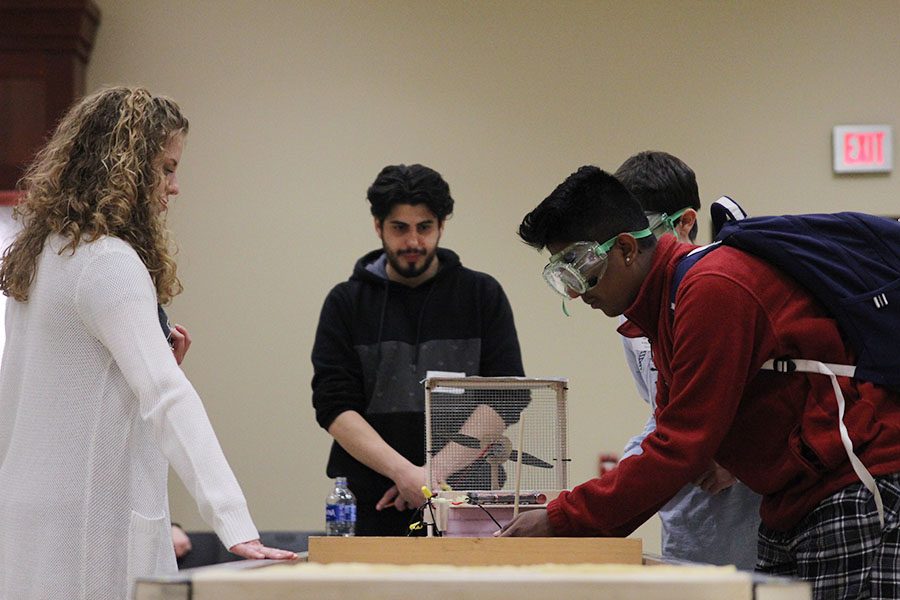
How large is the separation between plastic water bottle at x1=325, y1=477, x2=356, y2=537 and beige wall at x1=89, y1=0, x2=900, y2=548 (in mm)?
1456

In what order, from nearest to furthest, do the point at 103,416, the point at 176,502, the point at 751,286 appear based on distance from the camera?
the point at 751,286, the point at 103,416, the point at 176,502

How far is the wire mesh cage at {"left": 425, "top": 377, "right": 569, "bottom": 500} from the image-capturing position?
2582 millimetres

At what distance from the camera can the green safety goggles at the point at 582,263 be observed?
6.93 feet

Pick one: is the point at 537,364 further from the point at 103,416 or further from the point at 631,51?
the point at 103,416

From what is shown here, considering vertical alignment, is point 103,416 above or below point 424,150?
below

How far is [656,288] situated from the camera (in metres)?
2.07

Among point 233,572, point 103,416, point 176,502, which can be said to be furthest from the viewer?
point 176,502

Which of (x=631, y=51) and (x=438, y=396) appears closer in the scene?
(x=438, y=396)

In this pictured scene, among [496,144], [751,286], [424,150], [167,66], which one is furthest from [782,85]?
[751,286]

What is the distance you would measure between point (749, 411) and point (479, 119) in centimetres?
321

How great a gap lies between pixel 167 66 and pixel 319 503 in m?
2.01

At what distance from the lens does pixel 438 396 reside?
262cm

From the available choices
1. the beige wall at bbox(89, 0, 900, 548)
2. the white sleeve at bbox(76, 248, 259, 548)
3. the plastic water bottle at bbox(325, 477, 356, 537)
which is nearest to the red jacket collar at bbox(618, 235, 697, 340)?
the white sleeve at bbox(76, 248, 259, 548)

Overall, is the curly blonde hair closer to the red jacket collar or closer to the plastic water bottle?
the red jacket collar
